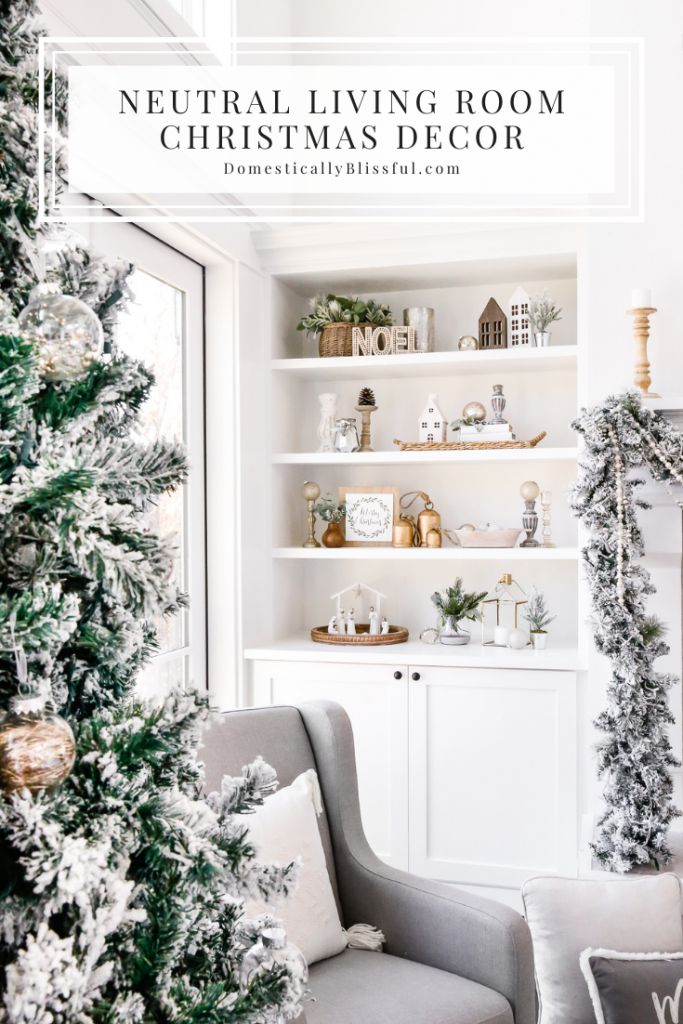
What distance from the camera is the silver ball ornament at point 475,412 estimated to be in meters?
3.05

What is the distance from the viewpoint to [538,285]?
3234mm

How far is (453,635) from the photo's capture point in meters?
→ 3.02

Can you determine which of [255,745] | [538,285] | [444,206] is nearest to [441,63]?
[444,206]

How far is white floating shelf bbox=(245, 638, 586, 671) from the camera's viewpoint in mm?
2783

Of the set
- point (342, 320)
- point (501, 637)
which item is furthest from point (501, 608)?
point (342, 320)

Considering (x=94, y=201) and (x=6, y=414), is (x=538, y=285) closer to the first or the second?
(x=94, y=201)

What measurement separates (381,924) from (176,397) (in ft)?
5.55

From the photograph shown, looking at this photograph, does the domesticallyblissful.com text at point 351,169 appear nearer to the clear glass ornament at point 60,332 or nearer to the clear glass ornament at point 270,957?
the clear glass ornament at point 60,332

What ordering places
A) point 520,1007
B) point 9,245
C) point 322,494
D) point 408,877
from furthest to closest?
point 322,494
point 408,877
point 520,1007
point 9,245

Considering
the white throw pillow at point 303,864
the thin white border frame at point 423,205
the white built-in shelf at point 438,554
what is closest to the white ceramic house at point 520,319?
the thin white border frame at point 423,205

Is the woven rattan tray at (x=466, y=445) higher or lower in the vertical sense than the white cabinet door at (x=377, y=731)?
higher

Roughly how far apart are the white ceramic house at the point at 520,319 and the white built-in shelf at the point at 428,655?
1075mm

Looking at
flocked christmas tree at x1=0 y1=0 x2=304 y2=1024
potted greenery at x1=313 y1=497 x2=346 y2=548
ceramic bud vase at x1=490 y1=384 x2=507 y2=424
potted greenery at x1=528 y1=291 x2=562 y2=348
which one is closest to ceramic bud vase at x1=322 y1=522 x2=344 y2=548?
potted greenery at x1=313 y1=497 x2=346 y2=548

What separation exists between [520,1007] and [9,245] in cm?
167
